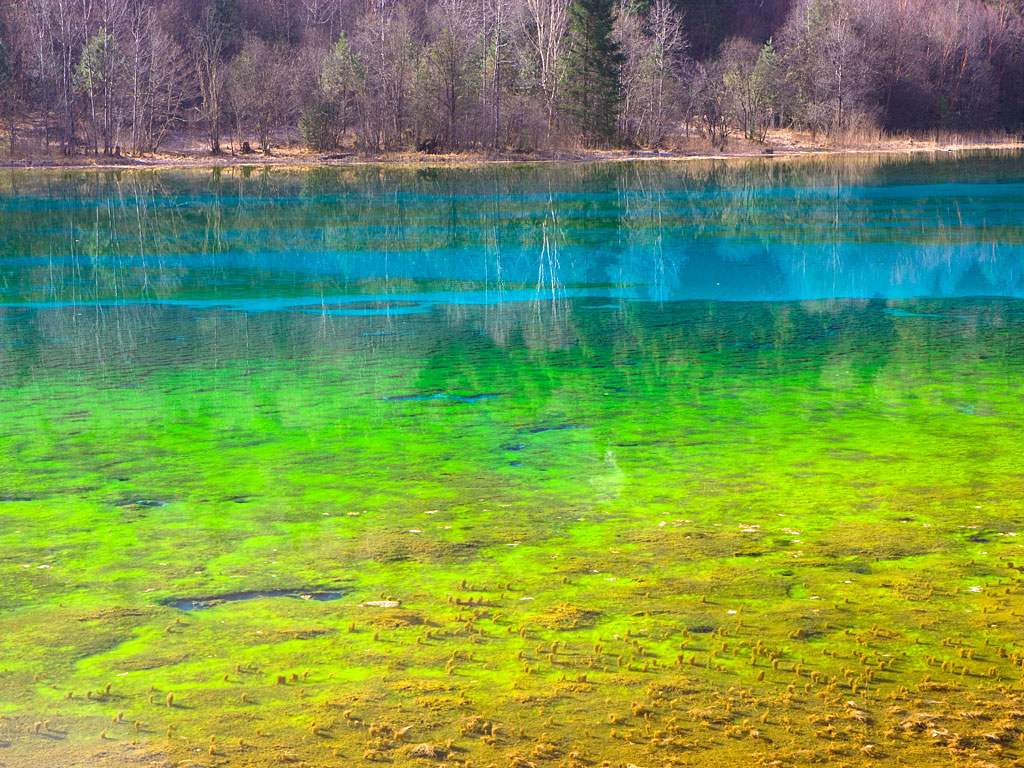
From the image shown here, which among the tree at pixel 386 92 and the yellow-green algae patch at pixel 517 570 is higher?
the tree at pixel 386 92

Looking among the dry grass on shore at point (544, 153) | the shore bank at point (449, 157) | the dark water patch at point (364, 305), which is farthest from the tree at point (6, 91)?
the dark water patch at point (364, 305)

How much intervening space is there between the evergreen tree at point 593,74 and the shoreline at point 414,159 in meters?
2.14

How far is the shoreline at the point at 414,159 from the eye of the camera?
4034cm

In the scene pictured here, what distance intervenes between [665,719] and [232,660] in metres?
1.72

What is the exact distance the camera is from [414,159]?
44.1 metres

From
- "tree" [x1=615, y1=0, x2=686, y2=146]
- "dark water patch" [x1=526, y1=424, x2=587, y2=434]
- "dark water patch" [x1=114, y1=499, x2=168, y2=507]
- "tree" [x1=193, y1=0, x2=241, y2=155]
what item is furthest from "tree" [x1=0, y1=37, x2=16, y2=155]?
"dark water patch" [x1=114, y1=499, x2=168, y2=507]

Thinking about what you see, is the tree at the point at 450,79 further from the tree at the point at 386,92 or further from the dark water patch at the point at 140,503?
the dark water patch at the point at 140,503

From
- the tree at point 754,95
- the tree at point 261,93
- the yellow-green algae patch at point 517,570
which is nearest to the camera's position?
the yellow-green algae patch at point 517,570

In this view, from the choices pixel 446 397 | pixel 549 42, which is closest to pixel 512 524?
pixel 446 397

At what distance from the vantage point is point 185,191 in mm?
29938

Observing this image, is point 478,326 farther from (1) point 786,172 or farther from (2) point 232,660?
(1) point 786,172

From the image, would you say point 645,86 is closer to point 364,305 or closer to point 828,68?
point 828,68

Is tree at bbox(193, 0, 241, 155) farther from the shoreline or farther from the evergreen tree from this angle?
the evergreen tree

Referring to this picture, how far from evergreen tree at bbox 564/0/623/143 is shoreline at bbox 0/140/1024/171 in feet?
7.02
